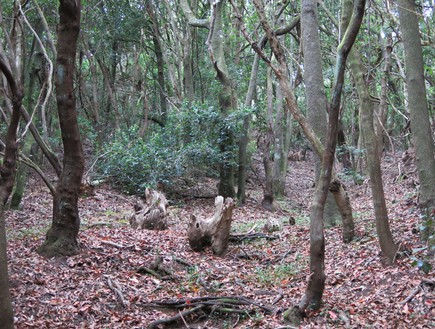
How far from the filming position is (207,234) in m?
8.48

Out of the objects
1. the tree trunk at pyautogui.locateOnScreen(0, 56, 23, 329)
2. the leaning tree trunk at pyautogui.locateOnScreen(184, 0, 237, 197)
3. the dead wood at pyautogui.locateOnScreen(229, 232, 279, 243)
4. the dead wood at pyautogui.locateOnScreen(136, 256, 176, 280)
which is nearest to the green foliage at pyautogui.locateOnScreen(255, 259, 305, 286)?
the dead wood at pyautogui.locateOnScreen(136, 256, 176, 280)

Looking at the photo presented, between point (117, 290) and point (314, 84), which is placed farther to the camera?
point (314, 84)

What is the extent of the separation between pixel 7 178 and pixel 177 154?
10.6 metres

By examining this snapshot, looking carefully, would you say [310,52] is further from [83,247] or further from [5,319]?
[5,319]

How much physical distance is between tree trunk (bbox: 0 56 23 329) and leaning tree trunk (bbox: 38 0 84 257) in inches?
72.5

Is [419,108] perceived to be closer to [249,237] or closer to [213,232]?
[213,232]

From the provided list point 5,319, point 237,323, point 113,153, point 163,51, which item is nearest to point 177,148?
point 113,153

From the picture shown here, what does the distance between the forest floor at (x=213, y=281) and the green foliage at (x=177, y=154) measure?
5.33m

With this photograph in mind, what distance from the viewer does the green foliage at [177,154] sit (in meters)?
14.9

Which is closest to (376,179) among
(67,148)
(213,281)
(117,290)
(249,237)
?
(213,281)

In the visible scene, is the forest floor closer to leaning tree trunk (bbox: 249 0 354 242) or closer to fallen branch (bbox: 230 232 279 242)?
fallen branch (bbox: 230 232 279 242)

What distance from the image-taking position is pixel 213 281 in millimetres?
6914

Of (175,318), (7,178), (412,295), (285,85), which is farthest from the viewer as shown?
(285,85)

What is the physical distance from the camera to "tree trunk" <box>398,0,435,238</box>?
6.33 meters
